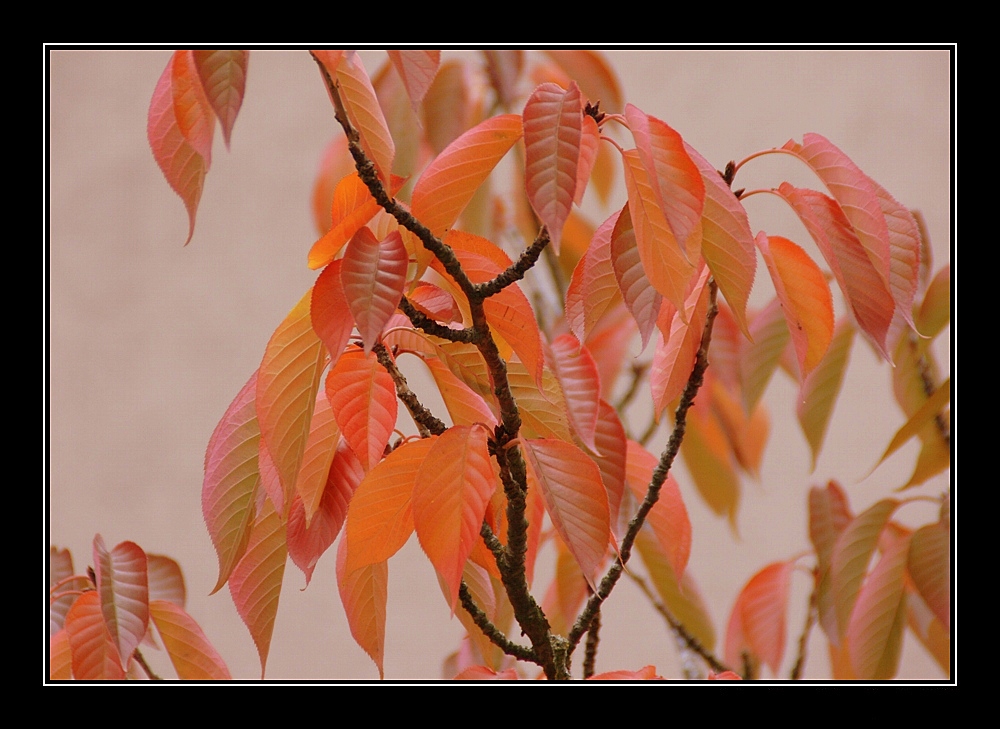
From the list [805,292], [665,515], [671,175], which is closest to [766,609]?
[665,515]

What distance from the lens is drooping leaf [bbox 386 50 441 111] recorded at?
298mm

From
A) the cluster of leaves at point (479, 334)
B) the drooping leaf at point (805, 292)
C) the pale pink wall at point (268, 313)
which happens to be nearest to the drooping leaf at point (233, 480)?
the cluster of leaves at point (479, 334)

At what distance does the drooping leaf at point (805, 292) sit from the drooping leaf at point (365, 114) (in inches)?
6.4

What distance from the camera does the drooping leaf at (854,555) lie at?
522 millimetres

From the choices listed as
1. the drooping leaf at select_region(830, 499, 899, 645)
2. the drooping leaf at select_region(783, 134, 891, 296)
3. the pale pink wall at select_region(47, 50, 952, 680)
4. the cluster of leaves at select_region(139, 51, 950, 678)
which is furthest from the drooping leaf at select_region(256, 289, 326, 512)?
the pale pink wall at select_region(47, 50, 952, 680)

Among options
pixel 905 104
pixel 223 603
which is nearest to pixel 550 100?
pixel 905 104

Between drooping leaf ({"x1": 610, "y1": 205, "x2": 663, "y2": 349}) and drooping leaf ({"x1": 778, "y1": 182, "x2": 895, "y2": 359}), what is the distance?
0.24 feet

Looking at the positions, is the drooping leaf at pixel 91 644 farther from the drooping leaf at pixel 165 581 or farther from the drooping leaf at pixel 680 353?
the drooping leaf at pixel 680 353

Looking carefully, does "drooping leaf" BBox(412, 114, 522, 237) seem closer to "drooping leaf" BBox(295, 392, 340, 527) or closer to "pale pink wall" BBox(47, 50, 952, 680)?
"drooping leaf" BBox(295, 392, 340, 527)

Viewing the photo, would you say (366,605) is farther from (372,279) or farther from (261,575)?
Result: (372,279)

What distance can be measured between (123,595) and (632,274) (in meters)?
0.25
